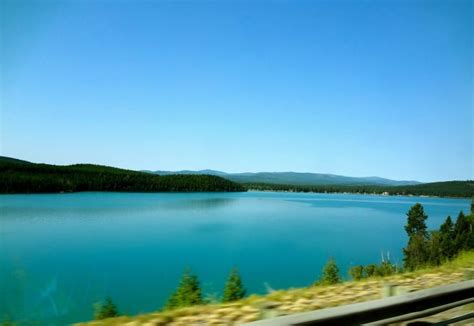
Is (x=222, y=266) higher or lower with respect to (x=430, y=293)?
lower

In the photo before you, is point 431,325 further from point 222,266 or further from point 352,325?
point 222,266

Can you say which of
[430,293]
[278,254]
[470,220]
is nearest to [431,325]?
[430,293]

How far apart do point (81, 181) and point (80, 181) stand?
1.70 ft

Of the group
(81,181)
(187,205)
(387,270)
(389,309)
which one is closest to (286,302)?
(389,309)

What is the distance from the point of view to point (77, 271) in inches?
1001

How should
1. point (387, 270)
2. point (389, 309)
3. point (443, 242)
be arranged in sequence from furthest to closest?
point (443, 242), point (387, 270), point (389, 309)

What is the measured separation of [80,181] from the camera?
5118 inches

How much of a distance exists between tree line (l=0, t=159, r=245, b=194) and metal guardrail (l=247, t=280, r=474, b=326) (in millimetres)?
117993

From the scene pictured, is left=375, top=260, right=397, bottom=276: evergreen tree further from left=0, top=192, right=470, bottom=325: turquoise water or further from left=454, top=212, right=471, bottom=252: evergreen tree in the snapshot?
left=454, top=212, right=471, bottom=252: evergreen tree

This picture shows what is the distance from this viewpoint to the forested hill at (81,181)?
364 feet

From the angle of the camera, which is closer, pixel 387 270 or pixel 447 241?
pixel 387 270

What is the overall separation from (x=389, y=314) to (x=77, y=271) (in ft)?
84.4

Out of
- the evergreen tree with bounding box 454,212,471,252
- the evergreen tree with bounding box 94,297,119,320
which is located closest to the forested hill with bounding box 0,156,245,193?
the evergreen tree with bounding box 454,212,471,252

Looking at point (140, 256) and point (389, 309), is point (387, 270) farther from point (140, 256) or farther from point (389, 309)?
point (140, 256)
